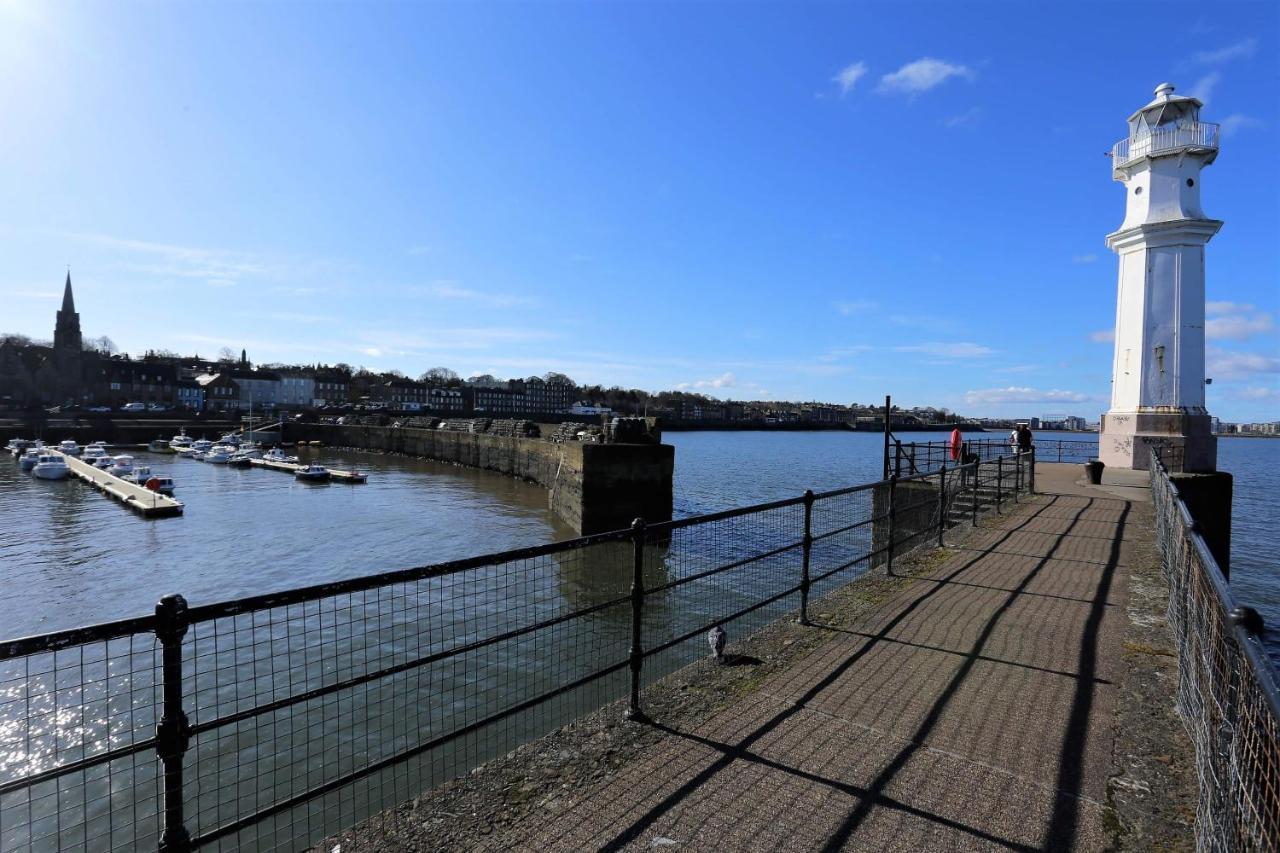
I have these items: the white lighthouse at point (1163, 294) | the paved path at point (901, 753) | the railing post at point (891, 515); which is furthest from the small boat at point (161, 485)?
the white lighthouse at point (1163, 294)

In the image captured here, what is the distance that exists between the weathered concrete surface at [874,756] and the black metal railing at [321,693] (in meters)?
0.35

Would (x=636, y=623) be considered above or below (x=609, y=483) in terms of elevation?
above

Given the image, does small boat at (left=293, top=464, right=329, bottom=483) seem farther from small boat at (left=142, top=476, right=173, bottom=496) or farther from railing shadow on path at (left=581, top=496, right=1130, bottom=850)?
railing shadow on path at (left=581, top=496, right=1130, bottom=850)

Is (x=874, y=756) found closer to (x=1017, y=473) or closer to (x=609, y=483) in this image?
(x=1017, y=473)

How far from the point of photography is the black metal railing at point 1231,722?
6.44 ft

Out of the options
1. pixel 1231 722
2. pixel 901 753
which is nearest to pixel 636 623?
pixel 901 753

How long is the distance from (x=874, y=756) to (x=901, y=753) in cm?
16

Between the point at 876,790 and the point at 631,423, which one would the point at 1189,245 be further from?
the point at 876,790

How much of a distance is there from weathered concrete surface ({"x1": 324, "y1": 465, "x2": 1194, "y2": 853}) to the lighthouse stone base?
19299 mm

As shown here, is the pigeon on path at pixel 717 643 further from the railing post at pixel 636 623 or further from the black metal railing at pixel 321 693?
the railing post at pixel 636 623

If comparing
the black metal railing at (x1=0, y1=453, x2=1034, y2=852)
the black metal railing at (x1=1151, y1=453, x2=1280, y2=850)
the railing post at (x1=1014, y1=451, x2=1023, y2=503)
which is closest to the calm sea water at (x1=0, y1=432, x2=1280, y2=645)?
the black metal railing at (x1=0, y1=453, x2=1034, y2=852)

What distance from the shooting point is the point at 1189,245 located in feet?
70.1

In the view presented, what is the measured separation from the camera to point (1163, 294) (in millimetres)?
21609

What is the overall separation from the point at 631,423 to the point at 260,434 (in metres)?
67.5
